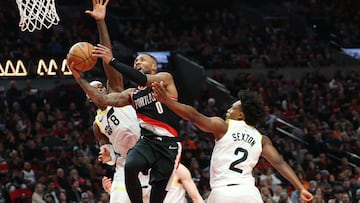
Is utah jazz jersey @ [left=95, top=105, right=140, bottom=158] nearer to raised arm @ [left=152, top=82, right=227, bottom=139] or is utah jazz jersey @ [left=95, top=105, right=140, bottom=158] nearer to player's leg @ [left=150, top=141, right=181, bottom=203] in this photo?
player's leg @ [left=150, top=141, right=181, bottom=203]

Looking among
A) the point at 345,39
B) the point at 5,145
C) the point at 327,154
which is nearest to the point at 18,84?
the point at 5,145

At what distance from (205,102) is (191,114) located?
15116mm

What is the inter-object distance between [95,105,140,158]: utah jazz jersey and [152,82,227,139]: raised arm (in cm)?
148

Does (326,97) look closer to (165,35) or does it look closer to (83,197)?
(165,35)

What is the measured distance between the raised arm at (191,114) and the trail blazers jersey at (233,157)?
118 mm

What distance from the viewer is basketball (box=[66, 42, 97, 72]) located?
26.6 ft

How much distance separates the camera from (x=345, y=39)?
1153 inches

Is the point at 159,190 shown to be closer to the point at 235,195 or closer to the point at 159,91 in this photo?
the point at 235,195

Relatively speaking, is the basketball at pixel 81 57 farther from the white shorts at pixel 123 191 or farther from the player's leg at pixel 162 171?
the white shorts at pixel 123 191

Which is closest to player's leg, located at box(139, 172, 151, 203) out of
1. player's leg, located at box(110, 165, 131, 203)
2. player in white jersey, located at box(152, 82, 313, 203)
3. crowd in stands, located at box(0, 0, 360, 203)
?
player's leg, located at box(110, 165, 131, 203)

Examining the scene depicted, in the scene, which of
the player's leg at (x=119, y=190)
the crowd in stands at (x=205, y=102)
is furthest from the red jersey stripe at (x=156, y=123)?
the crowd in stands at (x=205, y=102)

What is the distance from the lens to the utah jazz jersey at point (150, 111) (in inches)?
324

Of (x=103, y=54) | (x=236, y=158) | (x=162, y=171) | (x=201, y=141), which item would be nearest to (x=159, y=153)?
(x=162, y=171)

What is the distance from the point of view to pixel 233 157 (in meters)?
7.98
